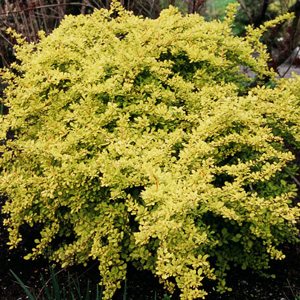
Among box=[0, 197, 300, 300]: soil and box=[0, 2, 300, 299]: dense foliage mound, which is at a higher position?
box=[0, 2, 300, 299]: dense foliage mound

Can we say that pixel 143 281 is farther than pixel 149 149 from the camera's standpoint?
Yes

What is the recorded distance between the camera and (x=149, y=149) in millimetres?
2473

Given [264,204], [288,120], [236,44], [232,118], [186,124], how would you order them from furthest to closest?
[236,44], [186,124], [288,120], [232,118], [264,204]

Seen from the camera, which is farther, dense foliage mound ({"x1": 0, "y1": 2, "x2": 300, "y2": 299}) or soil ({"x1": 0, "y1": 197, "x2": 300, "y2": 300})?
soil ({"x1": 0, "y1": 197, "x2": 300, "y2": 300})

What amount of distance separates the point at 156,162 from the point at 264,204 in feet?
2.57

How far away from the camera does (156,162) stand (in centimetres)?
232

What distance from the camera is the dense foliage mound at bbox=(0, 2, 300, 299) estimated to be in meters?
2.25

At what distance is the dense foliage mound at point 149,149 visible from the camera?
2250 mm

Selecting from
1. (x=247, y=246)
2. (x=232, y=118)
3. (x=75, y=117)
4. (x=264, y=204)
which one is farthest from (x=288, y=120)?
(x=75, y=117)

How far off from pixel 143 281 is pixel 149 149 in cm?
122

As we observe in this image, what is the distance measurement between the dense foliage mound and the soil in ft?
0.60

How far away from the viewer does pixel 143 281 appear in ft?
9.43

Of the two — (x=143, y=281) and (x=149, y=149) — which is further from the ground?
(x=149, y=149)

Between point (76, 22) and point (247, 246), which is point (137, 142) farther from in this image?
point (76, 22)
